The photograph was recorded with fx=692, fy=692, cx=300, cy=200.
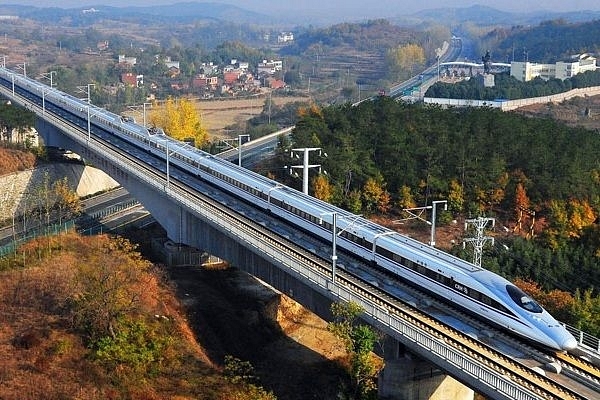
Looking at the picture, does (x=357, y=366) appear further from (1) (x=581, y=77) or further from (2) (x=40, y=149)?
(1) (x=581, y=77)

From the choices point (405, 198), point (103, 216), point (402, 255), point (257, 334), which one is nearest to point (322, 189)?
point (405, 198)

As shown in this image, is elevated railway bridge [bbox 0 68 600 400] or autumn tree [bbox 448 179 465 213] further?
autumn tree [bbox 448 179 465 213]

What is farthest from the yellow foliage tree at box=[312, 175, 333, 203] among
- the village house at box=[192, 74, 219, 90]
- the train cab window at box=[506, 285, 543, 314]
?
the village house at box=[192, 74, 219, 90]

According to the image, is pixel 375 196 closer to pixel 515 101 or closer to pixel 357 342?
pixel 357 342

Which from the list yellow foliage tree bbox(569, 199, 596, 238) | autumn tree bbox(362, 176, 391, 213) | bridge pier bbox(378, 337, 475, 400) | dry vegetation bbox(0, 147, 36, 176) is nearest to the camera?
bridge pier bbox(378, 337, 475, 400)

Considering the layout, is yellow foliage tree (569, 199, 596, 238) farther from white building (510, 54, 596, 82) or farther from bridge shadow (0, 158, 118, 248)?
white building (510, 54, 596, 82)

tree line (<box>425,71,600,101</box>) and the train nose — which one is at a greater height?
tree line (<box>425,71,600,101</box>)

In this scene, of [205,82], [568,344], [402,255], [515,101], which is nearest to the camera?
[568,344]
